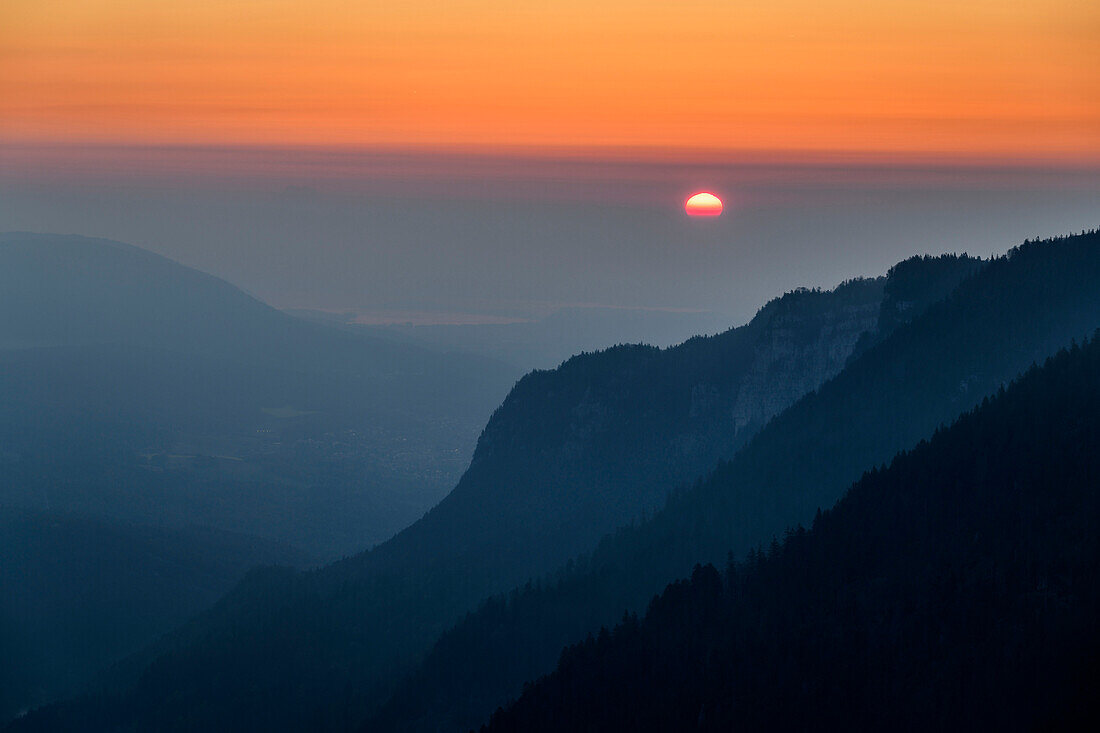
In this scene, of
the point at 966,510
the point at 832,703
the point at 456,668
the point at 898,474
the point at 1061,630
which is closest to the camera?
the point at 1061,630

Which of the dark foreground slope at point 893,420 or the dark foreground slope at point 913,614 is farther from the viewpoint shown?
the dark foreground slope at point 893,420

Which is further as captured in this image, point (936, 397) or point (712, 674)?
point (936, 397)

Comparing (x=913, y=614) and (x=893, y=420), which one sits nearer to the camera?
(x=913, y=614)

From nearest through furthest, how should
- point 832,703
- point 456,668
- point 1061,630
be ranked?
point 1061,630 < point 832,703 < point 456,668

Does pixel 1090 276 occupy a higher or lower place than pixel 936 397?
higher

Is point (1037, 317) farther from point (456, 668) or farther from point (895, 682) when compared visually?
point (456, 668)

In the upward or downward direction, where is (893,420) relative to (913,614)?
upward

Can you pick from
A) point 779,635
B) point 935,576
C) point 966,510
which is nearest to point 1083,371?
point 966,510

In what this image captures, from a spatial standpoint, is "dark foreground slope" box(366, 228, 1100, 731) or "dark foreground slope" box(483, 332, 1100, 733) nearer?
"dark foreground slope" box(483, 332, 1100, 733)
